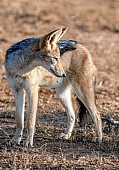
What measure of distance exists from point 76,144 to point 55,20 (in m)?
10.1

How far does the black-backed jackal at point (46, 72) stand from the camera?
823 centimetres

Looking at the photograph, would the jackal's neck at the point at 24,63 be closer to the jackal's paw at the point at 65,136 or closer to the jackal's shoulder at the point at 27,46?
the jackal's shoulder at the point at 27,46

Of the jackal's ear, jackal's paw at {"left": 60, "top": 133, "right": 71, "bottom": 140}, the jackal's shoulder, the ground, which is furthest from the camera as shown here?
jackal's paw at {"left": 60, "top": 133, "right": 71, "bottom": 140}

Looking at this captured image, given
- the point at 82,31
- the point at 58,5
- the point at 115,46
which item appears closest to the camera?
the point at 115,46

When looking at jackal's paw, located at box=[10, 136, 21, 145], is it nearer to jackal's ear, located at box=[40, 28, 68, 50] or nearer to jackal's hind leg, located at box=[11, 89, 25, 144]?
jackal's hind leg, located at box=[11, 89, 25, 144]

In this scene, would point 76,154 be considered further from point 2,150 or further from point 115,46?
point 115,46

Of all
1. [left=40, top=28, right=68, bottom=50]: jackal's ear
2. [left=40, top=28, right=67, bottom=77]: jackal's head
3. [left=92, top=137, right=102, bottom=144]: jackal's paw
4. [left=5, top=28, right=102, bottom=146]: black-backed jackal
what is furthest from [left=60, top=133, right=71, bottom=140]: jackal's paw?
[left=40, top=28, right=68, bottom=50]: jackal's ear

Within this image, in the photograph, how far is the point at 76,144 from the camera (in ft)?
27.5

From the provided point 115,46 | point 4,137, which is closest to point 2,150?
point 4,137

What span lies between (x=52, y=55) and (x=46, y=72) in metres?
0.53

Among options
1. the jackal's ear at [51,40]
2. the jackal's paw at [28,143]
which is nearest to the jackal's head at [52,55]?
the jackal's ear at [51,40]

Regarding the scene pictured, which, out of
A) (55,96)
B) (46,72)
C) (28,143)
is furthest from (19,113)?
(55,96)

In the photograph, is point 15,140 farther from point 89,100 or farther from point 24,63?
point 89,100

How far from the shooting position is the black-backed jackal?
27.0 feet
